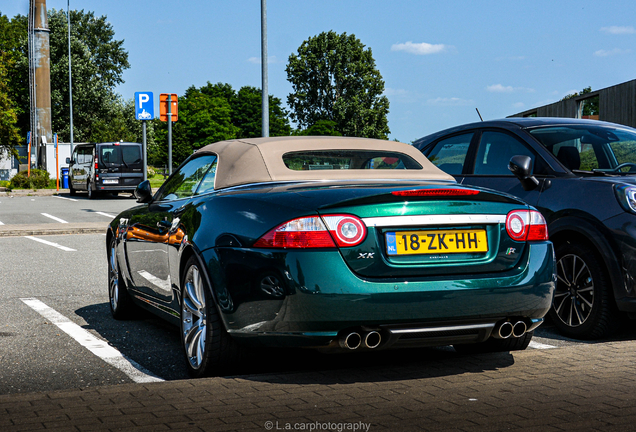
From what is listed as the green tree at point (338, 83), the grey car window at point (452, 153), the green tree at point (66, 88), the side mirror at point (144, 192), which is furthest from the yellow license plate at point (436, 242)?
the green tree at point (338, 83)

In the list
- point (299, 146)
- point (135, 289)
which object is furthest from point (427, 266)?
point (135, 289)

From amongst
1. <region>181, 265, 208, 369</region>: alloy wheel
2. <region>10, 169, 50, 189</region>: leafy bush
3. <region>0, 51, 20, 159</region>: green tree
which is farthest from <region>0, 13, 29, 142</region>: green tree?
<region>181, 265, 208, 369</region>: alloy wheel

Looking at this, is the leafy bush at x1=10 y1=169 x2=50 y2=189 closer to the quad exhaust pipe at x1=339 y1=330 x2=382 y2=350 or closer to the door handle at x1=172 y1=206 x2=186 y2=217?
the door handle at x1=172 y1=206 x2=186 y2=217

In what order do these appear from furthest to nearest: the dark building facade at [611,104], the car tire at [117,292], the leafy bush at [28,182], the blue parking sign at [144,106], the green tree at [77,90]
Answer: the green tree at [77,90] → the leafy bush at [28,182] → the dark building facade at [611,104] → the blue parking sign at [144,106] → the car tire at [117,292]

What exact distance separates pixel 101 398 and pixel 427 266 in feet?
5.59

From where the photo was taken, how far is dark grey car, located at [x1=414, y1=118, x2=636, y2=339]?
5.29 m

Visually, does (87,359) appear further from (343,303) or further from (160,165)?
(160,165)

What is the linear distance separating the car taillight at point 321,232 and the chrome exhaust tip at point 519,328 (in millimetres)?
958

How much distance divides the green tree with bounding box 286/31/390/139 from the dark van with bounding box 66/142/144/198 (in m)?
52.9

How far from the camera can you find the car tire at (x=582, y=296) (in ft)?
17.7

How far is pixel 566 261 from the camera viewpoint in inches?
225

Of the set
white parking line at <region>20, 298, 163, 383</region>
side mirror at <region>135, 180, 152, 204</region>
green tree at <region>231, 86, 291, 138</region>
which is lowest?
white parking line at <region>20, 298, 163, 383</region>

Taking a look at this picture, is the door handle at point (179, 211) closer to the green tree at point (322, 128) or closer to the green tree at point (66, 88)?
the green tree at point (66, 88)

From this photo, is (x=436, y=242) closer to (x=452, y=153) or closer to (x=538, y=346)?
(x=538, y=346)
